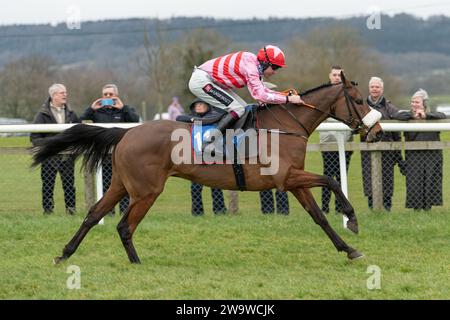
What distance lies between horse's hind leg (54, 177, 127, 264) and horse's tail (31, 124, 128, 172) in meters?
0.41

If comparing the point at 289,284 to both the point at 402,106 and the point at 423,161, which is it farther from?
the point at 402,106

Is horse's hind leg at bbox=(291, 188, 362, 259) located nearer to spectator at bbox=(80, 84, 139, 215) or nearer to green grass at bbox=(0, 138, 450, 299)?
green grass at bbox=(0, 138, 450, 299)

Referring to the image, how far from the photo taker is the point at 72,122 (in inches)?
398

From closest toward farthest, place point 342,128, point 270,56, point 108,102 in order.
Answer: point 270,56 → point 342,128 → point 108,102

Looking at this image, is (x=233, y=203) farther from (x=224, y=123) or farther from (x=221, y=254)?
(x=224, y=123)

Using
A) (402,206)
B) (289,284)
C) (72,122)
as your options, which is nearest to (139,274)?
(289,284)

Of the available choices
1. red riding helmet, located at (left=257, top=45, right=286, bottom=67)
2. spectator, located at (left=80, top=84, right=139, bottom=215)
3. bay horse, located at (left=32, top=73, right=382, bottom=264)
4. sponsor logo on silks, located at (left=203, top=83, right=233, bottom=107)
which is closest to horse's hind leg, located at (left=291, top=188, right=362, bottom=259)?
bay horse, located at (left=32, top=73, right=382, bottom=264)

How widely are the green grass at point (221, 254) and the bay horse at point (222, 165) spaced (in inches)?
16.9

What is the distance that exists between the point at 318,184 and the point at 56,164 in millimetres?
3944

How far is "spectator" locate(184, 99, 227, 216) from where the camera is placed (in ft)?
32.0

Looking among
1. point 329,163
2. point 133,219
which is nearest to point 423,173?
point 329,163

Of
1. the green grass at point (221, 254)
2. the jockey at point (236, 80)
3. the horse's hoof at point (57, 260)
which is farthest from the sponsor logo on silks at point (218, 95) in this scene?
the horse's hoof at point (57, 260)

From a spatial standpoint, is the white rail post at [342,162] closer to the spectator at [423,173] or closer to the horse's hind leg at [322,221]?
the spectator at [423,173]

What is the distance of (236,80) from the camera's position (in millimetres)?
7375
